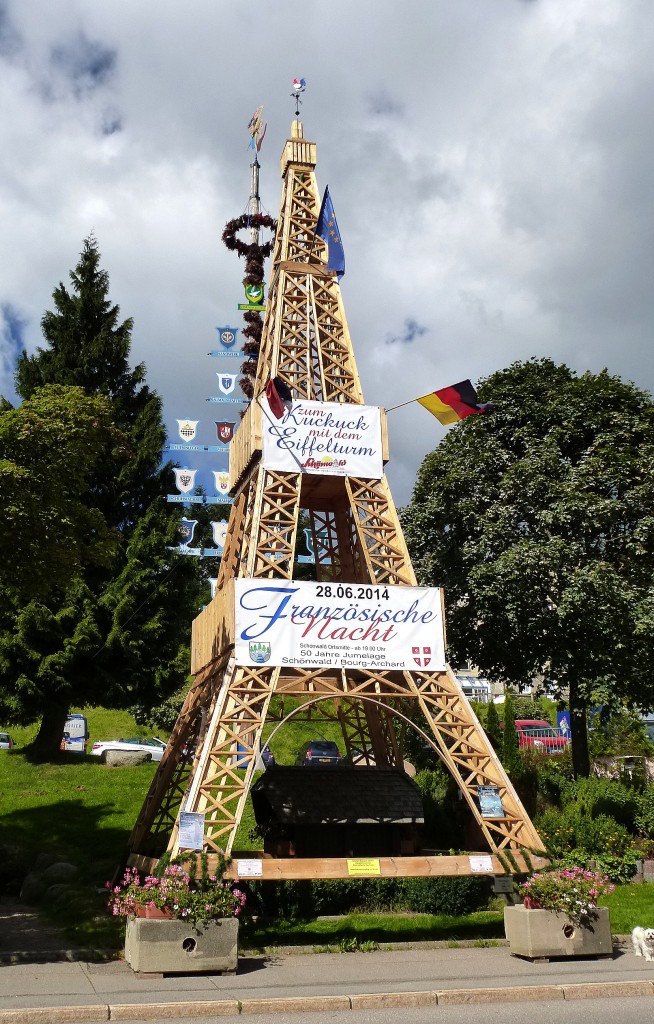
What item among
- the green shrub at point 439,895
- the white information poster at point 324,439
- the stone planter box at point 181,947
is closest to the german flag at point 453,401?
the white information poster at point 324,439

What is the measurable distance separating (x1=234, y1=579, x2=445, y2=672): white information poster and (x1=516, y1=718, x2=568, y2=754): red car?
61.8ft

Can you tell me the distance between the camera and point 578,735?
87.8ft

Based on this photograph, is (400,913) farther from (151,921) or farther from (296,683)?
(151,921)

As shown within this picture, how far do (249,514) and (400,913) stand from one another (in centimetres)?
958

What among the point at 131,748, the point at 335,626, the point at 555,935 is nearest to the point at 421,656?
the point at 335,626

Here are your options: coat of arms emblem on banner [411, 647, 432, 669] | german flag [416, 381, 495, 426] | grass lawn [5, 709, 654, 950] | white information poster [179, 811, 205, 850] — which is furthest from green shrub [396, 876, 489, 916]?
german flag [416, 381, 495, 426]

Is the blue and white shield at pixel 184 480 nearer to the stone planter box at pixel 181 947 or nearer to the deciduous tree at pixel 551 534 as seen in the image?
the deciduous tree at pixel 551 534

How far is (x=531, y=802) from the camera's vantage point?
26641 mm

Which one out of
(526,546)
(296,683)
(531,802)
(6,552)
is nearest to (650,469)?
(526,546)

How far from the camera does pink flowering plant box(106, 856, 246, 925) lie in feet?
43.6

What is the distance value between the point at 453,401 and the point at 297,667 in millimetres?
8001

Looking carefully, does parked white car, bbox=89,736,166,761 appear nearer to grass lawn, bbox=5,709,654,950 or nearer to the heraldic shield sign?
grass lawn, bbox=5,709,654,950

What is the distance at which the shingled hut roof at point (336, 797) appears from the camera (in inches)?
770

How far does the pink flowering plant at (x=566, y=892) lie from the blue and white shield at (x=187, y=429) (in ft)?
82.4
